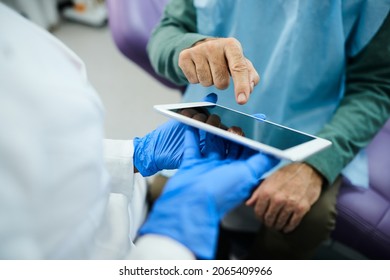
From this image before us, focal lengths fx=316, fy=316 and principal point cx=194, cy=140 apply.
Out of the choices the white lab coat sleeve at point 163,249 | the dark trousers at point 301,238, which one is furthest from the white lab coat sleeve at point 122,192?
the dark trousers at point 301,238

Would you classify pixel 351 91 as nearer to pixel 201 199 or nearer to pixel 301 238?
pixel 301 238

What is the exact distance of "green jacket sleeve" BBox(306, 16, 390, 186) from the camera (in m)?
0.54

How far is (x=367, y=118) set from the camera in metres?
0.59

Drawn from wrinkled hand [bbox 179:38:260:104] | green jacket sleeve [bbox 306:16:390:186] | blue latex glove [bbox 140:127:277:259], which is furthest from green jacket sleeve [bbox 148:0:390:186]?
blue latex glove [bbox 140:127:277:259]

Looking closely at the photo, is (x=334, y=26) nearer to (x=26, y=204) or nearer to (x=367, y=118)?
(x=367, y=118)

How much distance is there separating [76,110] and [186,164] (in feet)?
0.37

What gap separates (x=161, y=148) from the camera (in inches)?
13.8

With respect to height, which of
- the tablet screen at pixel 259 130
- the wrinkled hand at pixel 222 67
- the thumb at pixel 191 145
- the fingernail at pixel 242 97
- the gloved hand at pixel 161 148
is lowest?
the gloved hand at pixel 161 148

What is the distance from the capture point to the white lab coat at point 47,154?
227mm

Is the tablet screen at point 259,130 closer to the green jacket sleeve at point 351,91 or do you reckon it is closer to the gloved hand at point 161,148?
the gloved hand at point 161,148

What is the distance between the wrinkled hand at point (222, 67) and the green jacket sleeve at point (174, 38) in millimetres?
48
